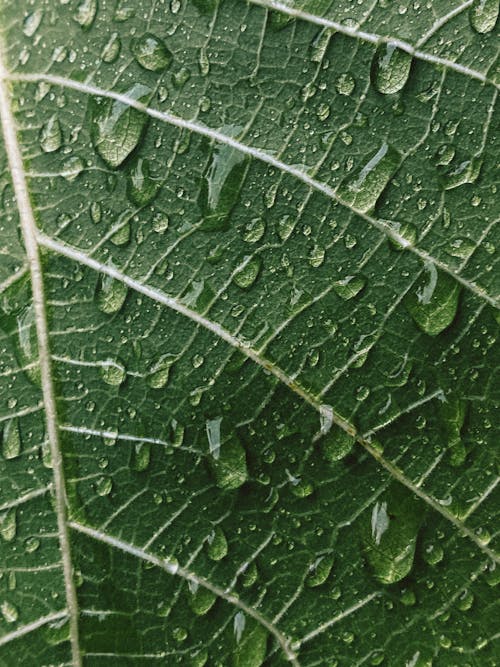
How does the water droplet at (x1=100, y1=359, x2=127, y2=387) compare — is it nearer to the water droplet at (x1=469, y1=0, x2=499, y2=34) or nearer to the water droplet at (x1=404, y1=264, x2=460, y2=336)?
the water droplet at (x1=404, y1=264, x2=460, y2=336)

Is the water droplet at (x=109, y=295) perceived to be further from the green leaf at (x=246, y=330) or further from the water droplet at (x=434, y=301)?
the water droplet at (x=434, y=301)

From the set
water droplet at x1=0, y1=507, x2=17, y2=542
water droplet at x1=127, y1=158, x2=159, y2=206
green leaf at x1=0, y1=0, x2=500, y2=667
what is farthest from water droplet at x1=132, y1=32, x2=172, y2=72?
water droplet at x1=0, y1=507, x2=17, y2=542

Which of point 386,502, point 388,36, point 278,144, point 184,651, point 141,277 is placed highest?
point 388,36

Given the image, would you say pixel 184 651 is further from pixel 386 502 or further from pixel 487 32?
pixel 487 32

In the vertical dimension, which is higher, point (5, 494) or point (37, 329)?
point (37, 329)

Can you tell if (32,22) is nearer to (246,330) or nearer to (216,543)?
(246,330)

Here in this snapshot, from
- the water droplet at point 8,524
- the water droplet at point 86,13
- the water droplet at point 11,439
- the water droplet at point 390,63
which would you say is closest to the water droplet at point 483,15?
the water droplet at point 390,63

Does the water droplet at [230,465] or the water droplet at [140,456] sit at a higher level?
the water droplet at [230,465]

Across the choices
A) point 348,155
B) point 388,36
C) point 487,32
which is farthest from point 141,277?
point 487,32
